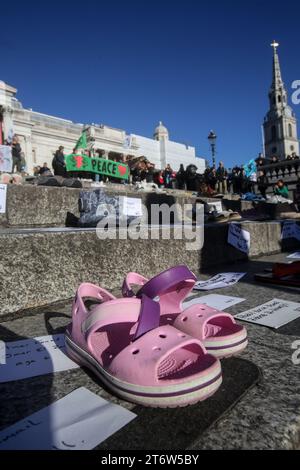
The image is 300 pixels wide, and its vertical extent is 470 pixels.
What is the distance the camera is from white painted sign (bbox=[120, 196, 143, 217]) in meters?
4.36

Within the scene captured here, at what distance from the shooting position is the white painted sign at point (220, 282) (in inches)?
104

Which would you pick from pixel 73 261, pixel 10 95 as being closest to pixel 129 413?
pixel 73 261

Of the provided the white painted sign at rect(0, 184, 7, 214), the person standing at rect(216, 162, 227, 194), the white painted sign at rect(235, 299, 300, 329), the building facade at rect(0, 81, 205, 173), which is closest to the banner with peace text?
the person standing at rect(216, 162, 227, 194)

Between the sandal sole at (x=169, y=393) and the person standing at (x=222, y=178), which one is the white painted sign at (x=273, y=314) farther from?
the person standing at (x=222, y=178)

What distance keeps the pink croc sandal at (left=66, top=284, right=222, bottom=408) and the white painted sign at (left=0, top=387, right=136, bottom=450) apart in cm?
8

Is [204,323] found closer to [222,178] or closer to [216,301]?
[216,301]

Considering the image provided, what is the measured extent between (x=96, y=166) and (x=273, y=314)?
15245 millimetres

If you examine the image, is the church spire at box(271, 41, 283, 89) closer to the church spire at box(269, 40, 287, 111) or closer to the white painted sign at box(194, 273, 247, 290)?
the church spire at box(269, 40, 287, 111)

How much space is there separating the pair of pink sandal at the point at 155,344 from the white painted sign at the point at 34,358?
0.08 m

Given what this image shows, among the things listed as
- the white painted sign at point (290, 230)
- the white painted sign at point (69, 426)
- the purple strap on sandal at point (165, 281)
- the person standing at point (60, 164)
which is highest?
the person standing at point (60, 164)

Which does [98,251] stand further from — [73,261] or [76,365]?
[76,365]

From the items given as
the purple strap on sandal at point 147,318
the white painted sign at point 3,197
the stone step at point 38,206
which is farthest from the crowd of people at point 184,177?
the purple strap on sandal at point 147,318

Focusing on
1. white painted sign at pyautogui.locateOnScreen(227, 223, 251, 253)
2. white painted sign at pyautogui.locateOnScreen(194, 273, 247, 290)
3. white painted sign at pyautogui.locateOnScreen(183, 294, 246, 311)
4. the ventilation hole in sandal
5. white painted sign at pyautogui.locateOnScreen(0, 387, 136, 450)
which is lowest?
white painted sign at pyautogui.locateOnScreen(0, 387, 136, 450)

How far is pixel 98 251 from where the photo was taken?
236 centimetres
